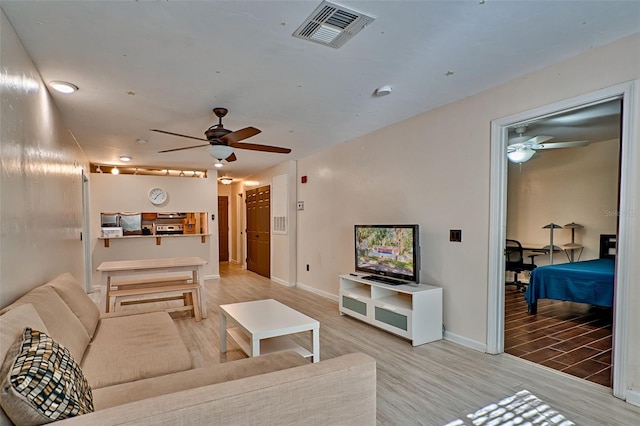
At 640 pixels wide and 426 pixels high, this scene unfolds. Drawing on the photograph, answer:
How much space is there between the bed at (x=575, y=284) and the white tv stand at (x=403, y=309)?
178 cm

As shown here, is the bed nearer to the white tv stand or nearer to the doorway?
the doorway

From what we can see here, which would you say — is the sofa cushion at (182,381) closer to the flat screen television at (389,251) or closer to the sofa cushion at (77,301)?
the sofa cushion at (77,301)

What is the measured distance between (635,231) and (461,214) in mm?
1298

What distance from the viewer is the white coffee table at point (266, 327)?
2541 mm

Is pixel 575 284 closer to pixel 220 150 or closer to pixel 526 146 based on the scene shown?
pixel 526 146

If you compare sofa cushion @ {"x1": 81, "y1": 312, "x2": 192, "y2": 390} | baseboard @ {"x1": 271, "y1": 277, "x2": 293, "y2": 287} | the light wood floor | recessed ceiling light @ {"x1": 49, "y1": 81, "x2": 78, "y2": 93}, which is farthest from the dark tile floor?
recessed ceiling light @ {"x1": 49, "y1": 81, "x2": 78, "y2": 93}

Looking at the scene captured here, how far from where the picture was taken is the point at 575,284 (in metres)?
3.99

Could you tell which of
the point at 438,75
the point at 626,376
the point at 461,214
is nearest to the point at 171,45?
the point at 438,75

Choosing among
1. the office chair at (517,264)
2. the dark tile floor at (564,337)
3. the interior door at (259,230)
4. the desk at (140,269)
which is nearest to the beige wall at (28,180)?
the desk at (140,269)

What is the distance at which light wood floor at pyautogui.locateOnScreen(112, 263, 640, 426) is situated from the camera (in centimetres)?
210

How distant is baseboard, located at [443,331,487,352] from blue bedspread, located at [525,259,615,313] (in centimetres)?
168

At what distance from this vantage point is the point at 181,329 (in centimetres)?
382

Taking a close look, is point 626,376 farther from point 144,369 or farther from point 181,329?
point 181,329

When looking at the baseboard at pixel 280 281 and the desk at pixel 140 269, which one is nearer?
the desk at pixel 140 269
